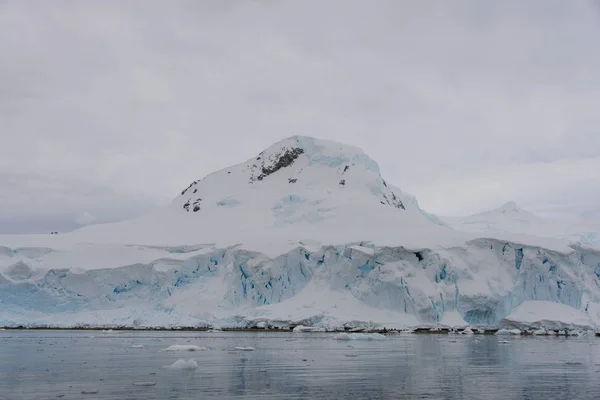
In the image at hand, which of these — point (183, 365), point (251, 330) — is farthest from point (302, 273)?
point (183, 365)

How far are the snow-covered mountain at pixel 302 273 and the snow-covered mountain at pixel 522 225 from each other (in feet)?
87.4

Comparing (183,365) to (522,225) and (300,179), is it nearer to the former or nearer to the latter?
(300,179)

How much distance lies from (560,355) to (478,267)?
49.1 ft

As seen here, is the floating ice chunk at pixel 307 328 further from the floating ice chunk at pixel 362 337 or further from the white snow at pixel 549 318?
the white snow at pixel 549 318

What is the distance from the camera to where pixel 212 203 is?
48.4 metres

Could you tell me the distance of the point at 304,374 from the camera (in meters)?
12.6

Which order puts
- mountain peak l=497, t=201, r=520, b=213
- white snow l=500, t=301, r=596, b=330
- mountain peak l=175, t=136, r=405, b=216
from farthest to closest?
1. mountain peak l=497, t=201, r=520, b=213
2. mountain peak l=175, t=136, r=405, b=216
3. white snow l=500, t=301, r=596, b=330

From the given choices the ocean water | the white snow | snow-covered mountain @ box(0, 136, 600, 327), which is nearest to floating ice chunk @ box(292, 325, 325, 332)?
snow-covered mountain @ box(0, 136, 600, 327)

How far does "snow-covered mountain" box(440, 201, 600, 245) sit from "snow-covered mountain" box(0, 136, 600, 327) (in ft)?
87.4

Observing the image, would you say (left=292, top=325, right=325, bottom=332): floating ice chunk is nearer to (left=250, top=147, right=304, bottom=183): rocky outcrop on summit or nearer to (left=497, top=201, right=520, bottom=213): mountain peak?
(left=250, top=147, right=304, bottom=183): rocky outcrop on summit

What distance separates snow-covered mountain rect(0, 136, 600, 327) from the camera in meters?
31.8

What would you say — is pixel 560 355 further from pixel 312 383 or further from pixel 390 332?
pixel 390 332

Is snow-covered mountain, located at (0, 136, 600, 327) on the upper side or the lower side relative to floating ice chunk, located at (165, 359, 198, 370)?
upper

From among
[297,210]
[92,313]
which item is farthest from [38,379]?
[297,210]
